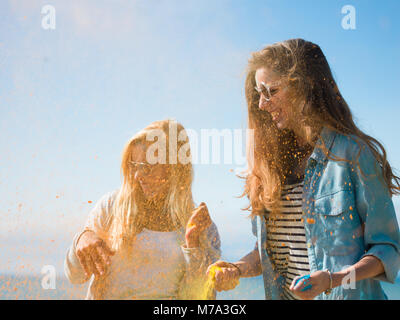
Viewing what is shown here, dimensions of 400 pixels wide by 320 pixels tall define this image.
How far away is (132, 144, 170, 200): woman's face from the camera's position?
2.06m

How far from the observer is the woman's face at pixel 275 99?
175 cm

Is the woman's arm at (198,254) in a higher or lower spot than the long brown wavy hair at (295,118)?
lower

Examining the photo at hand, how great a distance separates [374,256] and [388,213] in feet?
0.59

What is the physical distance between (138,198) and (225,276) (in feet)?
2.36

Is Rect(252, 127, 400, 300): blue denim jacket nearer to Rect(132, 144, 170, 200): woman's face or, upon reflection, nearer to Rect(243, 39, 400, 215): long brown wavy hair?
Rect(243, 39, 400, 215): long brown wavy hair

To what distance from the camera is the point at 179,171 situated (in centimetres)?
213

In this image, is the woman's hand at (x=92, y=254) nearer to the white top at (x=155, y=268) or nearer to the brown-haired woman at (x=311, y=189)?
the white top at (x=155, y=268)

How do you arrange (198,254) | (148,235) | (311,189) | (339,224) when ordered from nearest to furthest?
(339,224) → (311,189) → (198,254) → (148,235)

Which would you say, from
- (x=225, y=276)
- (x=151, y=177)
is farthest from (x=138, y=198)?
(x=225, y=276)

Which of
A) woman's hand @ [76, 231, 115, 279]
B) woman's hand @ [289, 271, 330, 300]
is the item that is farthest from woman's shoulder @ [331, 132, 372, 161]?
woman's hand @ [76, 231, 115, 279]

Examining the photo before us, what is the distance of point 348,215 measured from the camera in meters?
1.49

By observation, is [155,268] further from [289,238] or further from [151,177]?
[289,238]

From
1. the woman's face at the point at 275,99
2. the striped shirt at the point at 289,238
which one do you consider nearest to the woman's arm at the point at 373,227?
the striped shirt at the point at 289,238

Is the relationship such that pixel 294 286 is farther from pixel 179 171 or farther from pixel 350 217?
pixel 179 171
